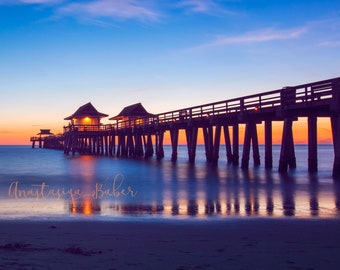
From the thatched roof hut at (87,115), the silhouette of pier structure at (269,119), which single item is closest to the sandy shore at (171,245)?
the silhouette of pier structure at (269,119)

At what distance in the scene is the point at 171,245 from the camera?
5.43m

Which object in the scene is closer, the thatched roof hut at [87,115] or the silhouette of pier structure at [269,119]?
the silhouette of pier structure at [269,119]

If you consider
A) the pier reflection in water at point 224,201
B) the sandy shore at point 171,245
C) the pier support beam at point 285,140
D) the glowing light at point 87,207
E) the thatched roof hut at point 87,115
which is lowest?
the pier reflection in water at point 224,201

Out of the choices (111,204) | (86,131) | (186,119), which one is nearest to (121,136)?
(86,131)

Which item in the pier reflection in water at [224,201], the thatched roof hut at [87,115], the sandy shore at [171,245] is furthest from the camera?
the thatched roof hut at [87,115]

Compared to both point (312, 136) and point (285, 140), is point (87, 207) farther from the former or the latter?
point (312, 136)

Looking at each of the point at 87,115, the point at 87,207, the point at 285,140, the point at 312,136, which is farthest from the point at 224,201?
the point at 87,115

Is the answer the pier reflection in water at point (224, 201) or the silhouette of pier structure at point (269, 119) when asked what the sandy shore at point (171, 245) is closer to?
the pier reflection in water at point (224, 201)

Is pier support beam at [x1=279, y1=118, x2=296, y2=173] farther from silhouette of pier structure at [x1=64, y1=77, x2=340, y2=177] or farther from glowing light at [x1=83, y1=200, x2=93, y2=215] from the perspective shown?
glowing light at [x1=83, y1=200, x2=93, y2=215]

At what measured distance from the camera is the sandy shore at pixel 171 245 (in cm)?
→ 451

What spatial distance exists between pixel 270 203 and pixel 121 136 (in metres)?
40.2

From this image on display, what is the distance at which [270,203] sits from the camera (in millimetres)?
10891

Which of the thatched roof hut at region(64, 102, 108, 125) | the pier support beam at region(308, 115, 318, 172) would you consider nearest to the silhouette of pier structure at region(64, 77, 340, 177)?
the pier support beam at region(308, 115, 318, 172)

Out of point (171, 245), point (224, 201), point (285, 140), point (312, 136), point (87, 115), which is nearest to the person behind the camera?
point (171, 245)
